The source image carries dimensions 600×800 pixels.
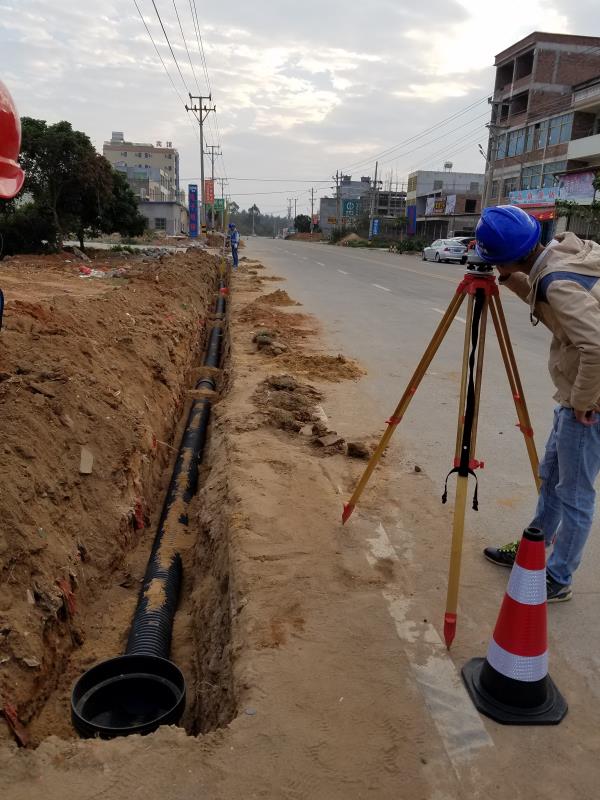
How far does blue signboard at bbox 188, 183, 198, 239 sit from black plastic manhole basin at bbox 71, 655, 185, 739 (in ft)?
174

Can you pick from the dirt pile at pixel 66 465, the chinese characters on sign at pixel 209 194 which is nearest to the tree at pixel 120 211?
the dirt pile at pixel 66 465

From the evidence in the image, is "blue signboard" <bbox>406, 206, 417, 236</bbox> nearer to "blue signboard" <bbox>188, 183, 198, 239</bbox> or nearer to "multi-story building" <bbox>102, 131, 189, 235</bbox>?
"blue signboard" <bbox>188, 183, 198, 239</bbox>

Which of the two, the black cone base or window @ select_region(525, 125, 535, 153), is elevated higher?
window @ select_region(525, 125, 535, 153)

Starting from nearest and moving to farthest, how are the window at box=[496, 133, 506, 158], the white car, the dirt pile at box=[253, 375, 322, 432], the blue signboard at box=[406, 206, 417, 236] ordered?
1. the dirt pile at box=[253, 375, 322, 432]
2. the white car
3. the window at box=[496, 133, 506, 158]
4. the blue signboard at box=[406, 206, 417, 236]

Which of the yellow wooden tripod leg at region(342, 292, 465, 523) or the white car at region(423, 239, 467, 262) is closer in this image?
the yellow wooden tripod leg at region(342, 292, 465, 523)

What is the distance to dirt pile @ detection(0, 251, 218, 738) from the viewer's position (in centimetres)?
324

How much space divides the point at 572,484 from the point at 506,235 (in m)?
1.26

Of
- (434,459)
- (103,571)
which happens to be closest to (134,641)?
(103,571)

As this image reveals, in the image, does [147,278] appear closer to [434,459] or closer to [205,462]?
[205,462]

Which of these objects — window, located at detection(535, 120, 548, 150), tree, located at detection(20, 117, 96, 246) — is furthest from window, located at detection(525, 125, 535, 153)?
tree, located at detection(20, 117, 96, 246)

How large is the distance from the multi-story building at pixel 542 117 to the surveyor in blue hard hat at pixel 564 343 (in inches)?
1501

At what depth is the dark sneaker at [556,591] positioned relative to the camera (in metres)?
3.15

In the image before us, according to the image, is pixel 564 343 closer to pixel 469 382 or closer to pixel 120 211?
pixel 469 382

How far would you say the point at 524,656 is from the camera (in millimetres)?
2420
